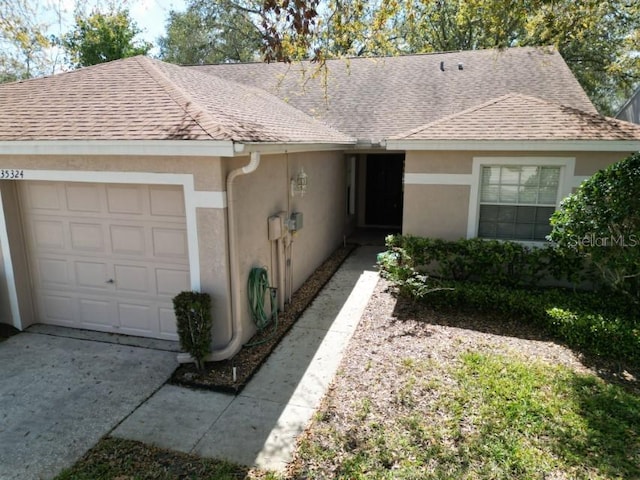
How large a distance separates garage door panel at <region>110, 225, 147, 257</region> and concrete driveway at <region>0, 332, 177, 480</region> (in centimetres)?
144

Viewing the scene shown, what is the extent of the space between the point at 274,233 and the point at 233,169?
67.9 inches

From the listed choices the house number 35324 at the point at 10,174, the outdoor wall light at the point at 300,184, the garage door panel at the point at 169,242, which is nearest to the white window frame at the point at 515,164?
the outdoor wall light at the point at 300,184

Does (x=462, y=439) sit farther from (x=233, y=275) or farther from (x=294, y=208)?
(x=294, y=208)

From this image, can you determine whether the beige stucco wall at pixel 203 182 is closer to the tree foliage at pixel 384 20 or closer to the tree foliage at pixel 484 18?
the tree foliage at pixel 384 20

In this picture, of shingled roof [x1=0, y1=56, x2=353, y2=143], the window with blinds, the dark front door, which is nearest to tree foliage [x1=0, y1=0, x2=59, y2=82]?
shingled roof [x1=0, y1=56, x2=353, y2=143]

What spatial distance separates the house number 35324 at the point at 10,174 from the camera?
6492 mm

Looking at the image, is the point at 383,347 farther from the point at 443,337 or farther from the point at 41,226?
the point at 41,226

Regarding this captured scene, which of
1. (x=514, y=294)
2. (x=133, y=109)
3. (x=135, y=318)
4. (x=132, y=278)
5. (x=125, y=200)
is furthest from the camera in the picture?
(x=514, y=294)

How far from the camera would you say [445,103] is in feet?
41.4

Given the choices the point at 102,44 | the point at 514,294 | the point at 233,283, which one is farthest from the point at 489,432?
the point at 102,44

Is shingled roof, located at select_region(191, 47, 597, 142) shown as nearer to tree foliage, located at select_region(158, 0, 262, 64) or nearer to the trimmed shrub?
the trimmed shrub

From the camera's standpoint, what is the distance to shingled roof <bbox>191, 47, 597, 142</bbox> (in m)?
12.2

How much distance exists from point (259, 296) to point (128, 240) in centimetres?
217

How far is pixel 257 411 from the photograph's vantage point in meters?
5.07
